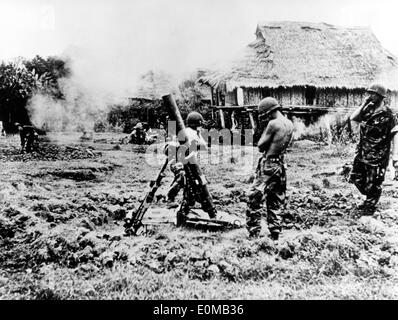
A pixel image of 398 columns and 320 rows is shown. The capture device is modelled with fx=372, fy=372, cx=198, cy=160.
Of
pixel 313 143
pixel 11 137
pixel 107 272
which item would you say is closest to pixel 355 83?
pixel 313 143

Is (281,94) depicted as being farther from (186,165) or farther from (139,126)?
(186,165)

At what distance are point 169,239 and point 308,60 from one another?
379cm

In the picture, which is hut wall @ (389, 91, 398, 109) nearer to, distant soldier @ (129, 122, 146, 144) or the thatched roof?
the thatched roof

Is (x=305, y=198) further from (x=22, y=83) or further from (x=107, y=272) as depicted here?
(x=22, y=83)

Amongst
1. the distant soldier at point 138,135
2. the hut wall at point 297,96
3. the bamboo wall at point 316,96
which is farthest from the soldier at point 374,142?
the distant soldier at point 138,135

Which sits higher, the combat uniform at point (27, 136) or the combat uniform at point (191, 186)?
the combat uniform at point (27, 136)

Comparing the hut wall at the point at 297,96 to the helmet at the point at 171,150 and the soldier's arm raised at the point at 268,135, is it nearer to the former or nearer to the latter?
the soldier's arm raised at the point at 268,135

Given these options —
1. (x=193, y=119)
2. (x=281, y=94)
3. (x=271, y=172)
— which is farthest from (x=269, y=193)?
(x=281, y=94)

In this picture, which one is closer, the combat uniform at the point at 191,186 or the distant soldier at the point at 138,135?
the combat uniform at the point at 191,186

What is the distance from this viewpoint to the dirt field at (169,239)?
380 cm

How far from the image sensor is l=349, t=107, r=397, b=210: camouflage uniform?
468cm

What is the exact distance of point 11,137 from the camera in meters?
5.12

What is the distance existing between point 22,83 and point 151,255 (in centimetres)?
299
